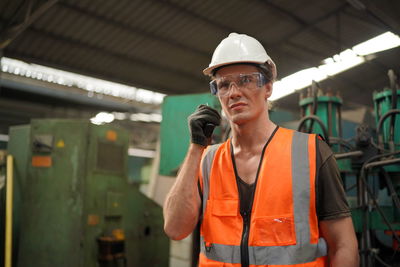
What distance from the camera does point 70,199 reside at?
314cm

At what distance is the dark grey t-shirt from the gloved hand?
31 centimetres

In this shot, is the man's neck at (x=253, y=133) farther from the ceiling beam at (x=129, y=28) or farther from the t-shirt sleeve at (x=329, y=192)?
the ceiling beam at (x=129, y=28)

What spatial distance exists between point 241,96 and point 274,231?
1.67 ft

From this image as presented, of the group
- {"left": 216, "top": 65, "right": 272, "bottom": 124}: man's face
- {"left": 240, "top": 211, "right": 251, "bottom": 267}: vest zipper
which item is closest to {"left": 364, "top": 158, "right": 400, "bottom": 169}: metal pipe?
{"left": 216, "top": 65, "right": 272, "bottom": 124}: man's face

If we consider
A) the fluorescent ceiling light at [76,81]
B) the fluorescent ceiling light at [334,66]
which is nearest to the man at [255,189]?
the fluorescent ceiling light at [334,66]

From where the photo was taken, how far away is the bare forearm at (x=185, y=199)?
1.31 m

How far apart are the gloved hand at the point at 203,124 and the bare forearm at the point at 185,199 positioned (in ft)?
0.11

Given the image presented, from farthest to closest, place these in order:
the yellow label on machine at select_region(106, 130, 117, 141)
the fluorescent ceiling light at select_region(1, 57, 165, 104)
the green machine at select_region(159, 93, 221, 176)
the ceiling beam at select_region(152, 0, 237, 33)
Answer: the fluorescent ceiling light at select_region(1, 57, 165, 104)
the ceiling beam at select_region(152, 0, 237, 33)
the yellow label on machine at select_region(106, 130, 117, 141)
the green machine at select_region(159, 93, 221, 176)

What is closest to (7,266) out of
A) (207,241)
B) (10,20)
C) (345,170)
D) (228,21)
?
(207,241)

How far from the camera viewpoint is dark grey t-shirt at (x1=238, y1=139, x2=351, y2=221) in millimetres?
1171

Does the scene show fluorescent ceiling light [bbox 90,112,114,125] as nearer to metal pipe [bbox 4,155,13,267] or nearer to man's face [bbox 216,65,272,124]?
metal pipe [bbox 4,155,13,267]

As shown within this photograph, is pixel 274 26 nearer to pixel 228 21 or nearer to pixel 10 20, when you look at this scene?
pixel 228 21

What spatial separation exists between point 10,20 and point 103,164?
2.85 metres

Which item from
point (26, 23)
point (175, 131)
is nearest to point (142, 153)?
point (26, 23)
